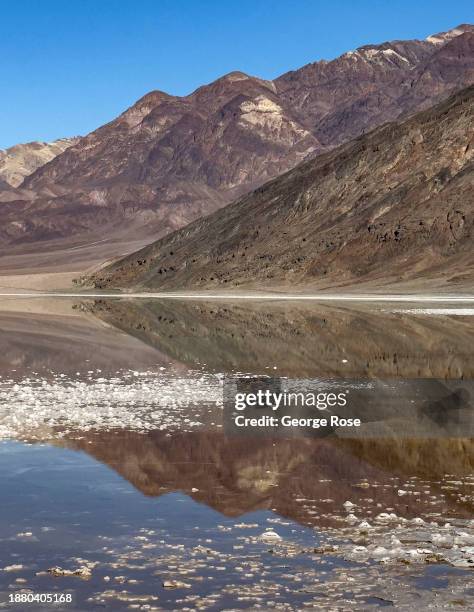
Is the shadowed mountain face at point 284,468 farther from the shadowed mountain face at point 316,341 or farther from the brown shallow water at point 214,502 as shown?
the shadowed mountain face at point 316,341

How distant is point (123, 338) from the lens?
4406 cm

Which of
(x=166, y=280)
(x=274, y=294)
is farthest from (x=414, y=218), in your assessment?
(x=166, y=280)

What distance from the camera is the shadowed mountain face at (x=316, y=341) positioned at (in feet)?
96.1

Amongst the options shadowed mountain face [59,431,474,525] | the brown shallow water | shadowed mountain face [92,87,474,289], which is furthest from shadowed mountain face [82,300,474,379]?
shadowed mountain face [92,87,474,289]

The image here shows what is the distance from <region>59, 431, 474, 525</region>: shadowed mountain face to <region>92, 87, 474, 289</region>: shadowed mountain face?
76666mm

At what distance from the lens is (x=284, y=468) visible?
14695mm

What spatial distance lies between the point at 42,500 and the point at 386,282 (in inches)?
3410

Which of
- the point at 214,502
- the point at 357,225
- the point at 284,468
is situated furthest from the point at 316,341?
the point at 357,225

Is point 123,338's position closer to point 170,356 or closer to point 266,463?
point 170,356

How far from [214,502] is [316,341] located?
26572 mm

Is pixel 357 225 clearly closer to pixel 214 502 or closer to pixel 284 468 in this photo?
pixel 284 468

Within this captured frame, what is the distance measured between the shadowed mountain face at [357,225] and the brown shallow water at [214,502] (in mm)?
72744

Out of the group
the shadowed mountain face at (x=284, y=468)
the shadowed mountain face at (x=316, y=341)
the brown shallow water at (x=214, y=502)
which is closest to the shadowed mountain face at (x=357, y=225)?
the shadowed mountain face at (x=316, y=341)

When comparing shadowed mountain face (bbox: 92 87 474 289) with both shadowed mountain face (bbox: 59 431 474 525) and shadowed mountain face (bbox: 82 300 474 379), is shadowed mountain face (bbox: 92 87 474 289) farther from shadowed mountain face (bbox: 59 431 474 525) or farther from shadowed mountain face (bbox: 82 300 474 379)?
shadowed mountain face (bbox: 59 431 474 525)
